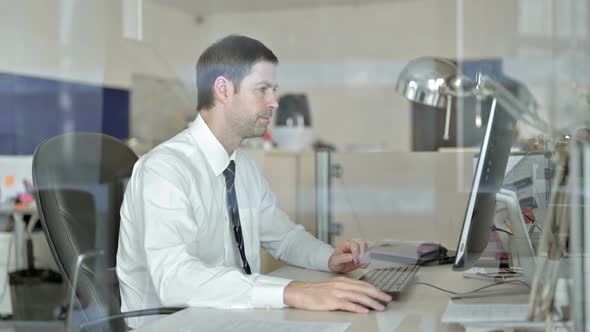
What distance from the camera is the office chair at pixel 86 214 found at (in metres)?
1.27

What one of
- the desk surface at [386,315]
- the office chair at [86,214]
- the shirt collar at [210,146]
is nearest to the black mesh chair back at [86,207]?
the office chair at [86,214]

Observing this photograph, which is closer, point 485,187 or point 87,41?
point 485,187

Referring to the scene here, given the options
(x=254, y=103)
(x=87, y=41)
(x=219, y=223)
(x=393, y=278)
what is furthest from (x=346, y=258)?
(x=87, y=41)

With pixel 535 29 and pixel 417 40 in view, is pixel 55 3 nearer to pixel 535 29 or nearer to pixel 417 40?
pixel 535 29

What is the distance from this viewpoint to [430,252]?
163 cm

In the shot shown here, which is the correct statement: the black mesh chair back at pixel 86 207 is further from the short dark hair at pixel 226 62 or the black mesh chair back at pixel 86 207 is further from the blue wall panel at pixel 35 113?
the blue wall panel at pixel 35 113

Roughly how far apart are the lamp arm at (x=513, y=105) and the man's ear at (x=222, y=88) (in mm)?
502

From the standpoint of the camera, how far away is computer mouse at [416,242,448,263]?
5.19 ft

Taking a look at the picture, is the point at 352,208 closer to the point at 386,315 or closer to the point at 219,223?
the point at 219,223

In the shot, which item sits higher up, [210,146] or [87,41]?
[87,41]

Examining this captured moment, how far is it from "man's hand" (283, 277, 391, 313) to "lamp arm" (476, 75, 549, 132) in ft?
1.43

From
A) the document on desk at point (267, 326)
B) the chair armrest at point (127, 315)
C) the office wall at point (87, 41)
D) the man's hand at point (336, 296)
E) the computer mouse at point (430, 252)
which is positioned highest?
the office wall at point (87, 41)

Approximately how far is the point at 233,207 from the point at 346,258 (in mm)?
256

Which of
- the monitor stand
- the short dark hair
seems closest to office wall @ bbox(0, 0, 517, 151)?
the short dark hair
